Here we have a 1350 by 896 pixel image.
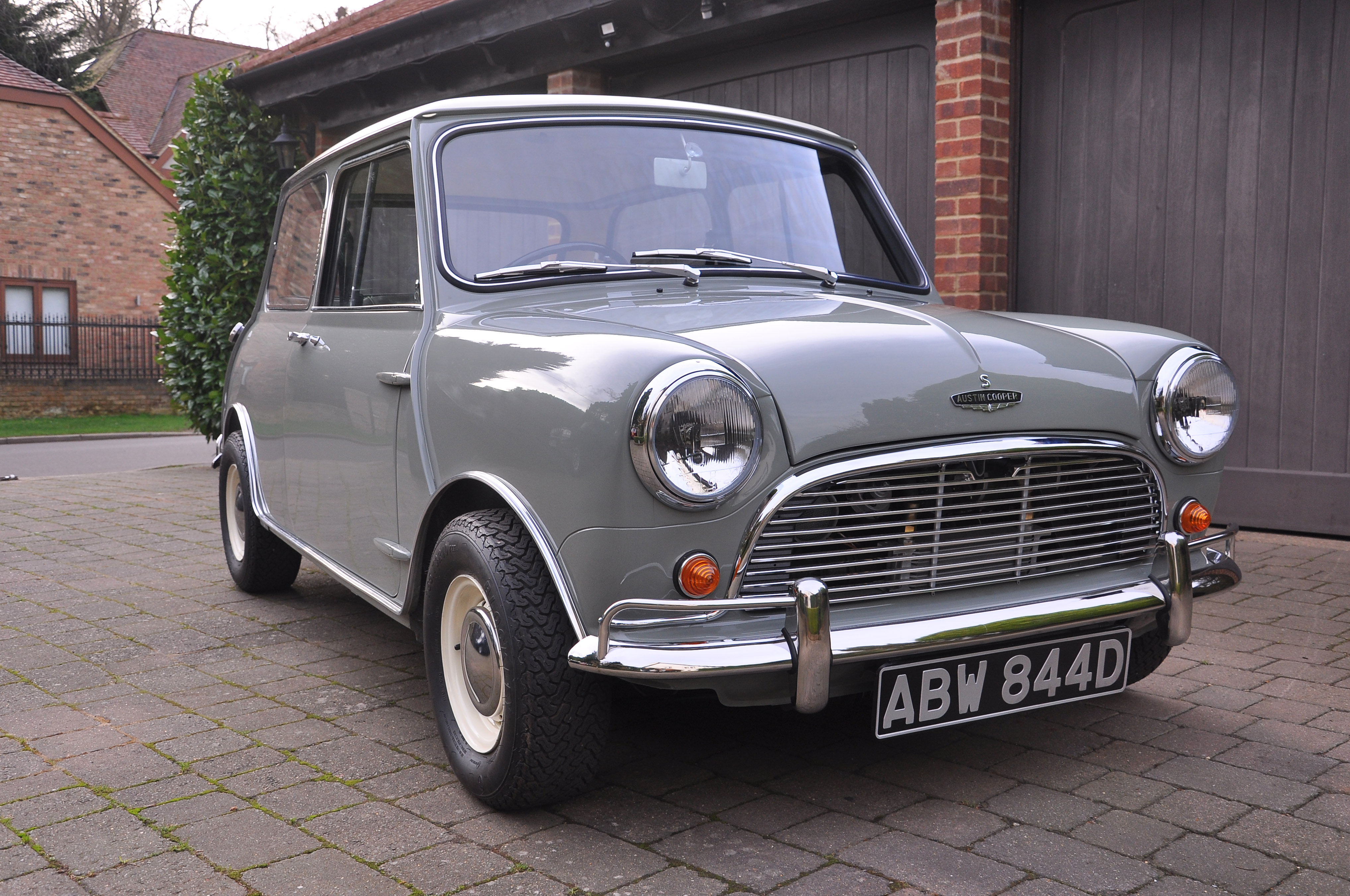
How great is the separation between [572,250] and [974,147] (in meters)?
3.69

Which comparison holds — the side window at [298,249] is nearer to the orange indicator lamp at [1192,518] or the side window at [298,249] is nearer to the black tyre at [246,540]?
the black tyre at [246,540]

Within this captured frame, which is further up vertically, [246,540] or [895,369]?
[895,369]

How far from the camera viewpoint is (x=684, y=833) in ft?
8.52

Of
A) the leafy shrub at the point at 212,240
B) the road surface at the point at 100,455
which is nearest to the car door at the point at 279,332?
the leafy shrub at the point at 212,240

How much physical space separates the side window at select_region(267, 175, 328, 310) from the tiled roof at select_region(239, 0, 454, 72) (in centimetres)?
631

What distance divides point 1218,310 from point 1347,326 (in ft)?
Result: 1.94

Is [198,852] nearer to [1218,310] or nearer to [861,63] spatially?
[1218,310]

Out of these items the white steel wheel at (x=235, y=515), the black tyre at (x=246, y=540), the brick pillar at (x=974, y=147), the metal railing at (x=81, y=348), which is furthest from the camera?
the metal railing at (x=81, y=348)

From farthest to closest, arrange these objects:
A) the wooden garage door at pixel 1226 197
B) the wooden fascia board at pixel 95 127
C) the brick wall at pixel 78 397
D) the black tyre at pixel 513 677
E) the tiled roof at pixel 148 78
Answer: the tiled roof at pixel 148 78, the wooden fascia board at pixel 95 127, the brick wall at pixel 78 397, the wooden garage door at pixel 1226 197, the black tyre at pixel 513 677

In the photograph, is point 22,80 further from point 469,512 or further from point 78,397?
point 469,512

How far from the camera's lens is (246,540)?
4898mm

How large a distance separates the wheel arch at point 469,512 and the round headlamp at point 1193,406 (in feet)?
4.73

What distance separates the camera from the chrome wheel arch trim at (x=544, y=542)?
96.2 inches

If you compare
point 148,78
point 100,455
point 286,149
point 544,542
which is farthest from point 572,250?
point 148,78
